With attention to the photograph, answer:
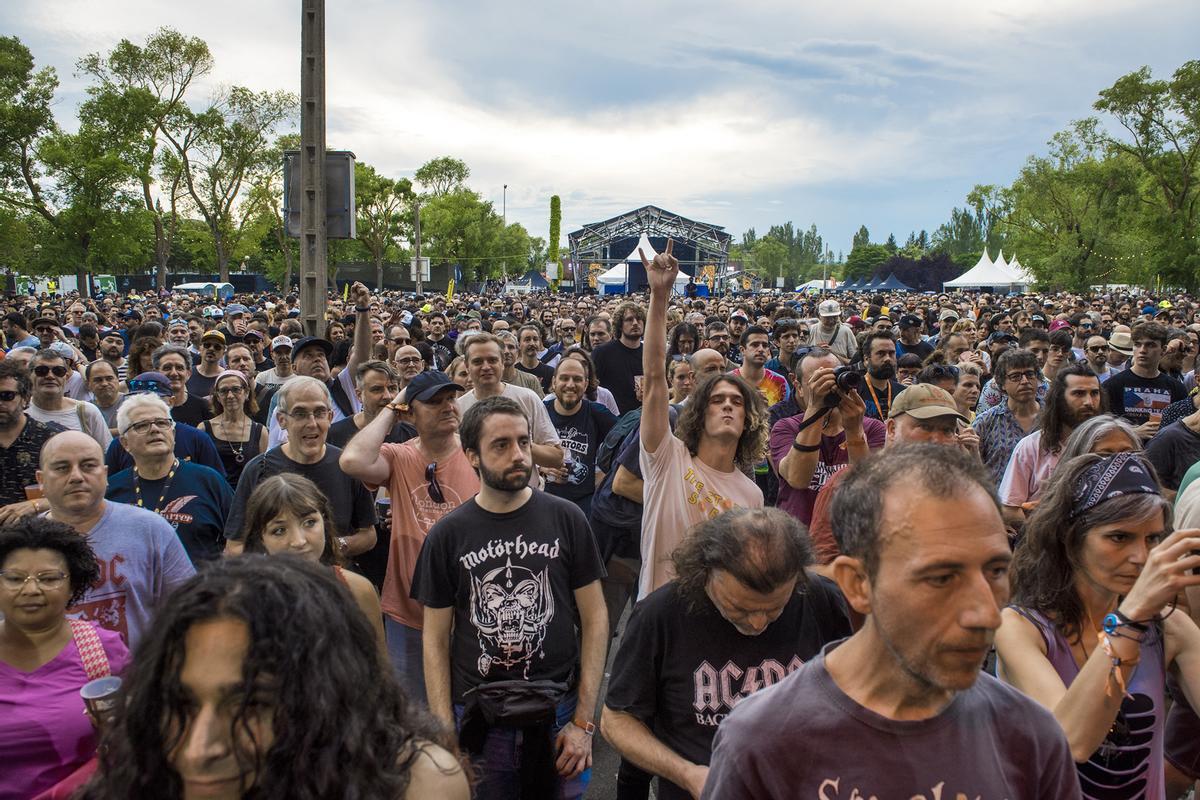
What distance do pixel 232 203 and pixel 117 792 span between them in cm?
5029

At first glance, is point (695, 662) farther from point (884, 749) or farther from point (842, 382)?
point (842, 382)

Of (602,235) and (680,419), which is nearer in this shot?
(680,419)

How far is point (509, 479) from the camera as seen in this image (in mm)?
3262

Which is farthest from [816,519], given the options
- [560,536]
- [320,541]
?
[320,541]

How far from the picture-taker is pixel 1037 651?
2.17 meters

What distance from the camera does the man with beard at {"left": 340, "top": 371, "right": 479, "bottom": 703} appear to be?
12.4 feet

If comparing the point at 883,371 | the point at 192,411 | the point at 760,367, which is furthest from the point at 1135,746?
the point at 192,411

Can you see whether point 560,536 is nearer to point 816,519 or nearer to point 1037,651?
point 816,519

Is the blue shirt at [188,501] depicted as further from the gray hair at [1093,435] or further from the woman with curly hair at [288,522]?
the gray hair at [1093,435]

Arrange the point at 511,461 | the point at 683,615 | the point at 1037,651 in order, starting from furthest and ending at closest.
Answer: the point at 511,461, the point at 683,615, the point at 1037,651

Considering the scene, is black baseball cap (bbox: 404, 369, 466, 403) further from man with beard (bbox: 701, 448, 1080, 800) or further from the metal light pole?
the metal light pole

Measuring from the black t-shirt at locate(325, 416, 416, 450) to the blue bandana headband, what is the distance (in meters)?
3.70

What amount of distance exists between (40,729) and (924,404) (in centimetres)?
351

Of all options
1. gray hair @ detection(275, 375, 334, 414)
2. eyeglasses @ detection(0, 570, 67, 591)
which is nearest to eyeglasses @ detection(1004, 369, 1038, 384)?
gray hair @ detection(275, 375, 334, 414)
